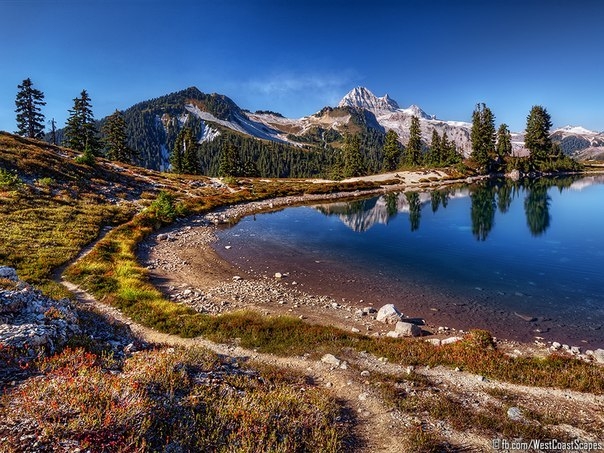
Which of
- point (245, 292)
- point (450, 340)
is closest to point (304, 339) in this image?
point (450, 340)

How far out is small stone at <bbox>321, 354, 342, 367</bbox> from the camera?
14082 millimetres

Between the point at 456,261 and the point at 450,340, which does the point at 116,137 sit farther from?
the point at 450,340

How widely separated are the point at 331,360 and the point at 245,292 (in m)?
11.0

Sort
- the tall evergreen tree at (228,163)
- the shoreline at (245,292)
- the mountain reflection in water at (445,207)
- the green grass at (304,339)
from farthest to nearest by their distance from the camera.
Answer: the tall evergreen tree at (228,163) < the mountain reflection in water at (445,207) < the shoreline at (245,292) < the green grass at (304,339)

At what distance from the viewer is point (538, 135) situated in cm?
14488

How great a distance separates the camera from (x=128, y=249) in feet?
101

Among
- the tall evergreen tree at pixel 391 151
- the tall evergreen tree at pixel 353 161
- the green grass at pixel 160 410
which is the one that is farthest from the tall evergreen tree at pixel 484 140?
the green grass at pixel 160 410

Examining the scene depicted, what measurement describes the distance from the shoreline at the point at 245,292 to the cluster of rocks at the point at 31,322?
310 inches

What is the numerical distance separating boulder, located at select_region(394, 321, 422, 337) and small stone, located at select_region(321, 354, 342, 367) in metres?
5.13

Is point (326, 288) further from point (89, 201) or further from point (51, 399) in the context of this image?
point (89, 201)

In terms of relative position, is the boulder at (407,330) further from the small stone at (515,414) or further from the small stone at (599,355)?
the small stone at (599,355)

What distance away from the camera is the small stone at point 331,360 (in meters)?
14.1

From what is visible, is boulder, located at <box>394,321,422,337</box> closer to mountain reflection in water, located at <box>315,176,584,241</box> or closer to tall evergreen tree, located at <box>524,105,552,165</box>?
mountain reflection in water, located at <box>315,176,584,241</box>

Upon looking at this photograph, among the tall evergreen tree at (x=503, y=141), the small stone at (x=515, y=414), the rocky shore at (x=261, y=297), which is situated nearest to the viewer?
the small stone at (x=515, y=414)
